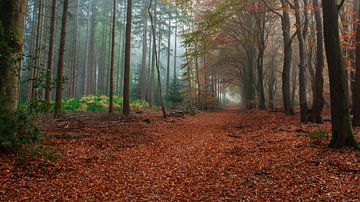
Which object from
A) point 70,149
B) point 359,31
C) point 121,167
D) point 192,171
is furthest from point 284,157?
point 359,31

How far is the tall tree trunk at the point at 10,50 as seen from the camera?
5.64 m

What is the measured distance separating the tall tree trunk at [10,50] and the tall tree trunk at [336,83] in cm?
752

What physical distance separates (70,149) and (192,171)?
3786 mm

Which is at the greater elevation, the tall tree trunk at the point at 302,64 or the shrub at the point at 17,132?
the tall tree trunk at the point at 302,64

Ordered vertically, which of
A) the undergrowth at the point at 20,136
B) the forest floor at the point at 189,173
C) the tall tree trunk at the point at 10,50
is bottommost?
the forest floor at the point at 189,173

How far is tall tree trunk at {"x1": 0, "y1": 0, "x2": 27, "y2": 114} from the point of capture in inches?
222

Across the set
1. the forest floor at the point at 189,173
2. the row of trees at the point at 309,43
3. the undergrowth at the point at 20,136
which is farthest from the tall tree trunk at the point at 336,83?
the undergrowth at the point at 20,136

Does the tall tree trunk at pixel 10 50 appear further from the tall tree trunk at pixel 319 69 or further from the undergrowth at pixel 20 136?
the tall tree trunk at pixel 319 69

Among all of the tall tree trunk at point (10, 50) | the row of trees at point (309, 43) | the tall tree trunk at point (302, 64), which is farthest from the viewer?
the tall tree trunk at point (302, 64)

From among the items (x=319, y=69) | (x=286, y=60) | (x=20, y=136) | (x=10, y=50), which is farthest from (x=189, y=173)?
(x=286, y=60)

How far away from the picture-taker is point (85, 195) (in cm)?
446

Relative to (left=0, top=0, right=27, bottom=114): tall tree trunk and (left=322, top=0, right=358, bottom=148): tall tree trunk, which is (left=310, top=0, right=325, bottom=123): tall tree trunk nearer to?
(left=322, top=0, right=358, bottom=148): tall tree trunk

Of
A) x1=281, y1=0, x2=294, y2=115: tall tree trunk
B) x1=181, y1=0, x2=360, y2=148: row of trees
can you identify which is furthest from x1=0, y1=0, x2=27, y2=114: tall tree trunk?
x1=281, y1=0, x2=294, y2=115: tall tree trunk

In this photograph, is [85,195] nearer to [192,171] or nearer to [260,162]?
[192,171]
